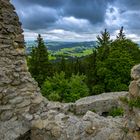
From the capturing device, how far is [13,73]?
8.66 m

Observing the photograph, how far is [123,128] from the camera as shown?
7.04 metres

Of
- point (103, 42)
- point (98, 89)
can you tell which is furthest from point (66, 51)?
point (98, 89)

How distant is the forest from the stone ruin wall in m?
16.9

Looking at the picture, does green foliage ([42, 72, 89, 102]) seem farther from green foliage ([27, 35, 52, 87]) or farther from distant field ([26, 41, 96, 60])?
distant field ([26, 41, 96, 60])

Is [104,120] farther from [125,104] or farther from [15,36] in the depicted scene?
[15,36]

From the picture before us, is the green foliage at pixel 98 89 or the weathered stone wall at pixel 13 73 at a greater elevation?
the weathered stone wall at pixel 13 73

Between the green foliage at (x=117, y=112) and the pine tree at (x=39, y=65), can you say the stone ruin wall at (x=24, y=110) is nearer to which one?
the green foliage at (x=117, y=112)

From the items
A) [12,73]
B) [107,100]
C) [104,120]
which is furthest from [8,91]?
[107,100]

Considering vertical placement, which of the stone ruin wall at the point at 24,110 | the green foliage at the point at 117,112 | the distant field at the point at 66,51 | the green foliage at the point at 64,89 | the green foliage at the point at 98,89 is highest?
the stone ruin wall at the point at 24,110

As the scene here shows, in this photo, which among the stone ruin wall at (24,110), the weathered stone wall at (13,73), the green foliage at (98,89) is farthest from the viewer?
the green foliage at (98,89)

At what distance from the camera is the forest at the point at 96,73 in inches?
1126

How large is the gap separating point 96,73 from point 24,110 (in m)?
27.1

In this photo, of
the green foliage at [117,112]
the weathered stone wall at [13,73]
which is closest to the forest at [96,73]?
the green foliage at [117,112]

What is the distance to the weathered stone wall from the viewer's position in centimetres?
846
